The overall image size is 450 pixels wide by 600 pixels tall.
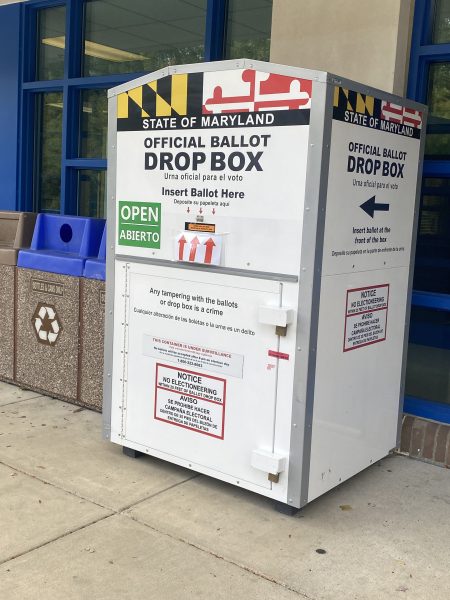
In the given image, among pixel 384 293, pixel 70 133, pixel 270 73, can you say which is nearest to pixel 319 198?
pixel 270 73

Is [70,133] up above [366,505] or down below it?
above

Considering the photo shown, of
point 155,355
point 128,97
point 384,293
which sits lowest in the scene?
point 155,355

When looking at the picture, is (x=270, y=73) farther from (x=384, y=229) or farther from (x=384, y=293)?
(x=384, y=293)

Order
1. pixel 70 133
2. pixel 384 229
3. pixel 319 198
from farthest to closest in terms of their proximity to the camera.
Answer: pixel 70 133 < pixel 384 229 < pixel 319 198

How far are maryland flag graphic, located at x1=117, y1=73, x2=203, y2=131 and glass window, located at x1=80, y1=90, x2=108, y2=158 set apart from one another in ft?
8.81

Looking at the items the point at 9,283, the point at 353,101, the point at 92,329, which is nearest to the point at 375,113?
the point at 353,101

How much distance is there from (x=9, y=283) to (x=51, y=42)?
2.85 metres

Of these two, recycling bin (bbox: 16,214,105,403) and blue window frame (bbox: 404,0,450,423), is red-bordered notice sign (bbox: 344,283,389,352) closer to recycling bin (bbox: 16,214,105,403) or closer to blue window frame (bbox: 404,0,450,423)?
blue window frame (bbox: 404,0,450,423)

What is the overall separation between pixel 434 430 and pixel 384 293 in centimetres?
99

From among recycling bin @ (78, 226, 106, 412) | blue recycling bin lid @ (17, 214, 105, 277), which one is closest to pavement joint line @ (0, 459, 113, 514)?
recycling bin @ (78, 226, 106, 412)

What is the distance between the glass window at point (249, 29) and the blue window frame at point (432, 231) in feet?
5.01

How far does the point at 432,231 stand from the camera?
14.5 ft

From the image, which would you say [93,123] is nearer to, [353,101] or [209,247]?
[209,247]

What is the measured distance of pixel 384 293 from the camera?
12.7 feet
